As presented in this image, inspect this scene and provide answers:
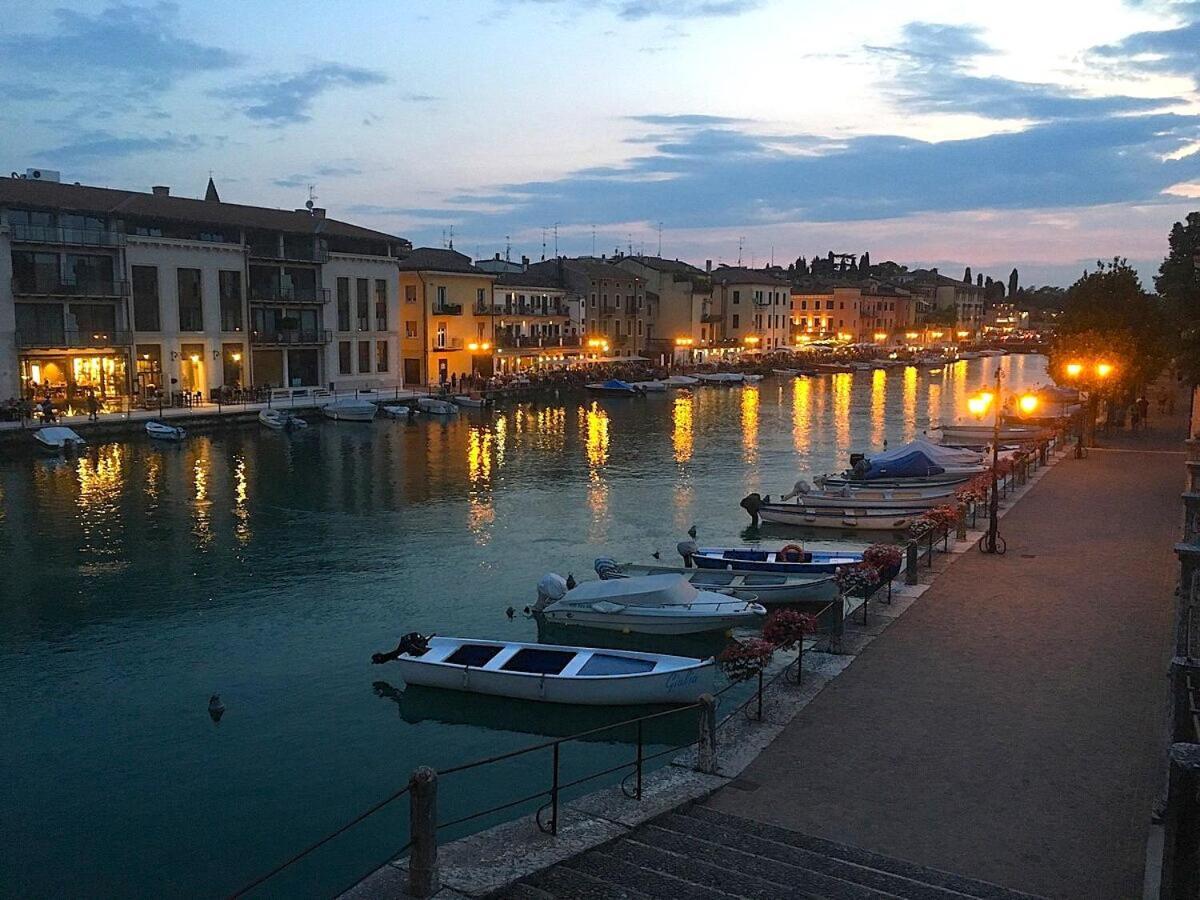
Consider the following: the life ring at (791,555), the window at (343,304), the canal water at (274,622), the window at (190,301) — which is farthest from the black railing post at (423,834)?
the window at (343,304)

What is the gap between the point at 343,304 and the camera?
71250 mm

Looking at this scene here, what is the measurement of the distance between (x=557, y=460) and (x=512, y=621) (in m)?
25.7

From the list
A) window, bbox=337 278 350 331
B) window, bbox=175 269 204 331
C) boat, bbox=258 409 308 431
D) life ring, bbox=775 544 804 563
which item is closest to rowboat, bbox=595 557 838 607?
life ring, bbox=775 544 804 563

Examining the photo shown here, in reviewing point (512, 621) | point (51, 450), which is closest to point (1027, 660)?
point (512, 621)

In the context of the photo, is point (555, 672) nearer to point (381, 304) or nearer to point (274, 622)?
point (274, 622)

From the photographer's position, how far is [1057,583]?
20.8 metres

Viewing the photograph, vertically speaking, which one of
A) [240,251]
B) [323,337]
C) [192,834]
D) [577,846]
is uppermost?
[240,251]

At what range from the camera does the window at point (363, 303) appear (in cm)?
7238

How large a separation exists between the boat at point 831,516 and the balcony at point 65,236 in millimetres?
42877

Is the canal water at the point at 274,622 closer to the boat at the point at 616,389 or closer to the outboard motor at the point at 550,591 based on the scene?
the outboard motor at the point at 550,591

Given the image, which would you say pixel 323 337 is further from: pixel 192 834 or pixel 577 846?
pixel 577 846

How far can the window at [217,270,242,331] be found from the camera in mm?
63094

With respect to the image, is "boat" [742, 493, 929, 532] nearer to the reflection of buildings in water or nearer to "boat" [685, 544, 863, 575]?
"boat" [685, 544, 863, 575]

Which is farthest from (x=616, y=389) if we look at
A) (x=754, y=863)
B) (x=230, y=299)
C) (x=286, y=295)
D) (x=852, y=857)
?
(x=754, y=863)
